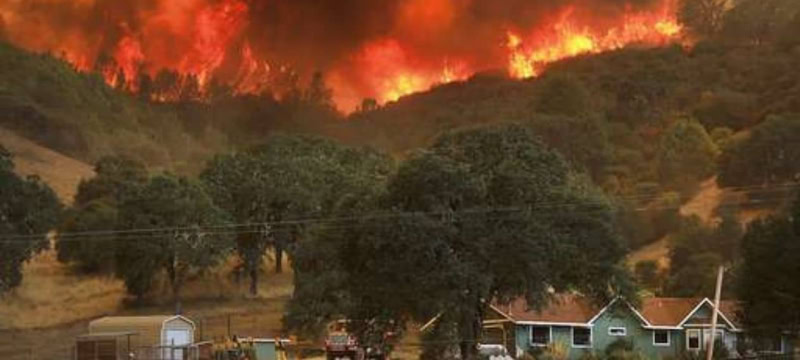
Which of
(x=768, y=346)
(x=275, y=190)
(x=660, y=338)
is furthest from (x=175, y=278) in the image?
(x=768, y=346)

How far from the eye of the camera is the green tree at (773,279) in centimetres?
7062

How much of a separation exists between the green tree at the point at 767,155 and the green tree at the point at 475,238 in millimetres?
85612

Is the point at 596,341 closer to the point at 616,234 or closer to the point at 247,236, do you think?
the point at 616,234

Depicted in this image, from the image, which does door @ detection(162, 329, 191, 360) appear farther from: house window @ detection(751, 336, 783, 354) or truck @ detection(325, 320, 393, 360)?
house window @ detection(751, 336, 783, 354)

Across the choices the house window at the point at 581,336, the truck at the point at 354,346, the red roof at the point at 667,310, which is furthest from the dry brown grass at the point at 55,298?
the red roof at the point at 667,310

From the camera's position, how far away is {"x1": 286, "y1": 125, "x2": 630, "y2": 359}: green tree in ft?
213

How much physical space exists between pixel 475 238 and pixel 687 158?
109149 millimetres

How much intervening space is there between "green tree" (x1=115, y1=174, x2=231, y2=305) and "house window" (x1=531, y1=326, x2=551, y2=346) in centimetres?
2822

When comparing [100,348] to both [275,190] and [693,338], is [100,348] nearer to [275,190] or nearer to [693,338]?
[275,190]

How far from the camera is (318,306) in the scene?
83812mm

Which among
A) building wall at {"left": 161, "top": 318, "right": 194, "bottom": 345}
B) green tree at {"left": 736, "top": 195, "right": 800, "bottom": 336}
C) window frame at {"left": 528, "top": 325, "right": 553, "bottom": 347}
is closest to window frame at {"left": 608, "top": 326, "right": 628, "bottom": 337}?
window frame at {"left": 528, "top": 325, "right": 553, "bottom": 347}

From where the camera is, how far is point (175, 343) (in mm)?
70625

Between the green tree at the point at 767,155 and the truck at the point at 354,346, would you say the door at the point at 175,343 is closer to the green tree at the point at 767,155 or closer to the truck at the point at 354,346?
the truck at the point at 354,346

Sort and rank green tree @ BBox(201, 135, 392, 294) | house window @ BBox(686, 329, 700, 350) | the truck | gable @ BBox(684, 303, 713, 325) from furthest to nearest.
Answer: green tree @ BBox(201, 135, 392, 294) < house window @ BBox(686, 329, 700, 350) < gable @ BBox(684, 303, 713, 325) < the truck
